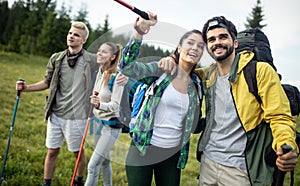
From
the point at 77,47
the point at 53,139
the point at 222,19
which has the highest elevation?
the point at 222,19

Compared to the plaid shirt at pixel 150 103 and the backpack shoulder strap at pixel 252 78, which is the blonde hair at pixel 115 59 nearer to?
the plaid shirt at pixel 150 103

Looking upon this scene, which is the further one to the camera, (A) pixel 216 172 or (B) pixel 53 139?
(B) pixel 53 139

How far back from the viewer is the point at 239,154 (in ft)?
7.89

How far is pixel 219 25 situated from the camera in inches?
96.7

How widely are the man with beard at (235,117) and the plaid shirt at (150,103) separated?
0.38ft

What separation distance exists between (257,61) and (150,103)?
100 cm

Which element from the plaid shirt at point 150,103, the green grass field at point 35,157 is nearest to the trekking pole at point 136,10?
the plaid shirt at point 150,103

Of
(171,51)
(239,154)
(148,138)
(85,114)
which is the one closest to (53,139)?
(85,114)

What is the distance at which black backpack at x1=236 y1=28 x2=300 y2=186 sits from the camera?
7.34 feet

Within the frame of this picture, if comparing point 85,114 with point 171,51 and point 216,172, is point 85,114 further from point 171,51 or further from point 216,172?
point 216,172

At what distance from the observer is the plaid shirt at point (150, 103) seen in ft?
7.66

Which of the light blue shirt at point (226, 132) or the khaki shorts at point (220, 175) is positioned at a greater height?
the light blue shirt at point (226, 132)

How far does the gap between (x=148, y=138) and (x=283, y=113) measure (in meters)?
1.12

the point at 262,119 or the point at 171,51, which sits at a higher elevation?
the point at 171,51
